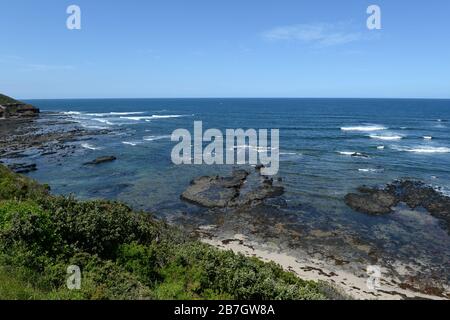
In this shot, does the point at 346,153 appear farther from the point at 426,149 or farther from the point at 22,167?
the point at 22,167

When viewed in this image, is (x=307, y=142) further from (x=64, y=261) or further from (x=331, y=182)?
(x=64, y=261)

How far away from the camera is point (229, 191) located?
3547cm

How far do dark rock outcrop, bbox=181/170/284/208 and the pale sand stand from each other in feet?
26.6

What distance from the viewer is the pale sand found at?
17750 millimetres

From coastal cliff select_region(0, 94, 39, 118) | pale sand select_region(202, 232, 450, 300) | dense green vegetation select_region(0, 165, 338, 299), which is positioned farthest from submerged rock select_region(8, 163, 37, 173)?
coastal cliff select_region(0, 94, 39, 118)

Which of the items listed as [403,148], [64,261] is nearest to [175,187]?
[64,261]

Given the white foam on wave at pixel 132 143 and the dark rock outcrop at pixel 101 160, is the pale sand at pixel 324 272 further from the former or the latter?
the white foam on wave at pixel 132 143

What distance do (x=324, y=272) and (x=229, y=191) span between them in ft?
54.4

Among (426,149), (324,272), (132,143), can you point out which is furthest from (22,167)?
(426,149)

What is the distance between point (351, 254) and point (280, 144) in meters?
43.1

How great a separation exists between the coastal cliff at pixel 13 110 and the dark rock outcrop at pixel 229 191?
8969cm

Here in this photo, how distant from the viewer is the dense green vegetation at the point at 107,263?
930 cm

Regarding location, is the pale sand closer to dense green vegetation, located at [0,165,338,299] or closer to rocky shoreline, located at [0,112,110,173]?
dense green vegetation, located at [0,165,338,299]
